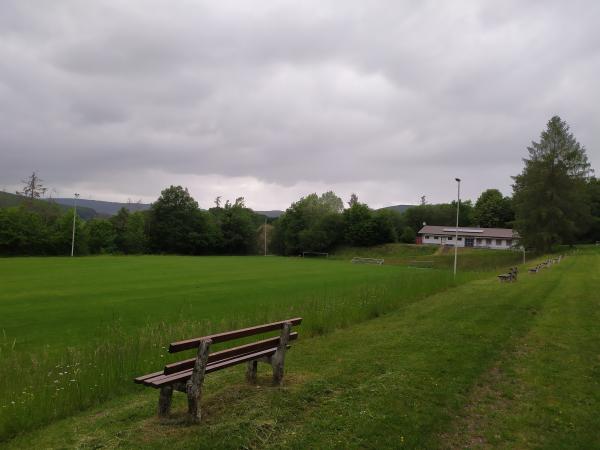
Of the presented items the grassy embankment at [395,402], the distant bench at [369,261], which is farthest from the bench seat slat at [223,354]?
the distant bench at [369,261]

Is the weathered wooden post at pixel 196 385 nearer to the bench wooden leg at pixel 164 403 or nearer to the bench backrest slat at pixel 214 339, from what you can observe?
the bench backrest slat at pixel 214 339

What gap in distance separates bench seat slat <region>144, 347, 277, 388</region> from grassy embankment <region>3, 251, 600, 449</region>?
1.59ft

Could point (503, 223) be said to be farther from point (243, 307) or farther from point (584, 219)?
point (243, 307)

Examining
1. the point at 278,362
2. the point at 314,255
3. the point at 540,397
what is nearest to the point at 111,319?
the point at 278,362

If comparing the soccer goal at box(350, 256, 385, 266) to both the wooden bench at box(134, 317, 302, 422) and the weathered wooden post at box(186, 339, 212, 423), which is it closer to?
the wooden bench at box(134, 317, 302, 422)

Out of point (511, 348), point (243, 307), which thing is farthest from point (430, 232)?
point (511, 348)

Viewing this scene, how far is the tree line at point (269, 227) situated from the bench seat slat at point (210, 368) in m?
61.7

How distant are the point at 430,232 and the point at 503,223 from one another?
20.1 metres

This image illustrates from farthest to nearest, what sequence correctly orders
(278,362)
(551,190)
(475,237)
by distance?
(475,237) → (551,190) → (278,362)

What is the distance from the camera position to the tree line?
63.4 meters

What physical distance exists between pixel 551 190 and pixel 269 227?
65.8 m

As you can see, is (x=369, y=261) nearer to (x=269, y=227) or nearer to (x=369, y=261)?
(x=369, y=261)

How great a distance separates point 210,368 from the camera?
18.8ft

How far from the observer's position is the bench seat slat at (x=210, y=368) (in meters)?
5.30
